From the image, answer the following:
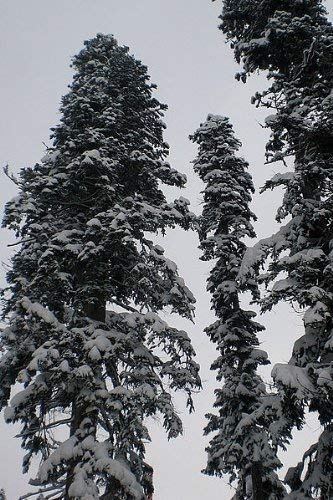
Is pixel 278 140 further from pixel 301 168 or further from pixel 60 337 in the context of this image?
pixel 60 337

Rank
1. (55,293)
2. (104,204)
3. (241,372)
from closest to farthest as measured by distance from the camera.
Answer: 1. (55,293)
2. (104,204)
3. (241,372)

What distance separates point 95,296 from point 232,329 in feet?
22.3

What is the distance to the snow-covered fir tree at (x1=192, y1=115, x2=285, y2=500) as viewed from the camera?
13.8m

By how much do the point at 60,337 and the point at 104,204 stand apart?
463 cm

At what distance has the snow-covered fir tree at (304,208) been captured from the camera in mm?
8039

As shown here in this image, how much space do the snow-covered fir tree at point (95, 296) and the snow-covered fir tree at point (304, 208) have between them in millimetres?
3117

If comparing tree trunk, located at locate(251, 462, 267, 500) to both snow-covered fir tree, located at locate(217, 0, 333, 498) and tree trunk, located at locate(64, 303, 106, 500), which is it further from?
tree trunk, located at locate(64, 303, 106, 500)

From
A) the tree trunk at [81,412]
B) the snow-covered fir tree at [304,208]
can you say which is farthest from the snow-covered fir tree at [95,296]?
the snow-covered fir tree at [304,208]

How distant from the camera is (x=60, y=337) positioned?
9.27 metres

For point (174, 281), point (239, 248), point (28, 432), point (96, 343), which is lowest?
point (28, 432)

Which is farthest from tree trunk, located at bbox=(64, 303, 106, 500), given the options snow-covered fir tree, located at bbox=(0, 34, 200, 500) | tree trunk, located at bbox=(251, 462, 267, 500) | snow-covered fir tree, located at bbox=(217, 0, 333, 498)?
tree trunk, located at bbox=(251, 462, 267, 500)

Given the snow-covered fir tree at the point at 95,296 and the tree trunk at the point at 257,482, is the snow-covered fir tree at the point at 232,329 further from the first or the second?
the snow-covered fir tree at the point at 95,296

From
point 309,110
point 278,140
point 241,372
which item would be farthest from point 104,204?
point 241,372

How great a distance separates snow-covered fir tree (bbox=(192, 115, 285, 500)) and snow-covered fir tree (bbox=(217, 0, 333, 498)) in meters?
4.55
